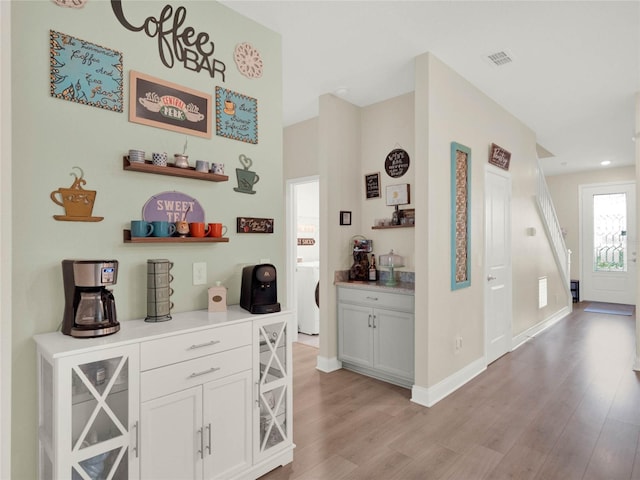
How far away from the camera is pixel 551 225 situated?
5.68 metres

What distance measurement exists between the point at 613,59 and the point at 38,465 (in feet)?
15.1

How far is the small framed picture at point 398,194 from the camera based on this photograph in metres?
3.55

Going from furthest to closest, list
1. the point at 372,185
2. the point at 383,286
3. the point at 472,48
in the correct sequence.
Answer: the point at 372,185
the point at 383,286
the point at 472,48

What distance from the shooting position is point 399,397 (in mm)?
3010

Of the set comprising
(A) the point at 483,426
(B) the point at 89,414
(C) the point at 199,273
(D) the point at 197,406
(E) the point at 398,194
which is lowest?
(A) the point at 483,426

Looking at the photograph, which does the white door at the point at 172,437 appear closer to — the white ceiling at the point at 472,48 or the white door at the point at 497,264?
the white ceiling at the point at 472,48

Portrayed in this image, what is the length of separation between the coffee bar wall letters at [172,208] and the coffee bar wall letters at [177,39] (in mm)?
717

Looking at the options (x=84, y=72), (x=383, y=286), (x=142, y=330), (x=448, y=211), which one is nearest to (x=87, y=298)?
(x=142, y=330)

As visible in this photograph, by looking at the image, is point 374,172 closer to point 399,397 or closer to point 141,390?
point 399,397

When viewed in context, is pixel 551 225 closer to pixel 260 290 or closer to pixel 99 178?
pixel 260 290

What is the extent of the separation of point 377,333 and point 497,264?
Answer: 1.63m

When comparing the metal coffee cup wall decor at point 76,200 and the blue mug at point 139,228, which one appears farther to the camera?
the blue mug at point 139,228

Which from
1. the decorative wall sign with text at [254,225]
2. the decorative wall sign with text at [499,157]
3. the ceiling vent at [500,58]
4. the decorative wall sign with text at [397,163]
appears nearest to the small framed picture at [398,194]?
the decorative wall sign with text at [397,163]

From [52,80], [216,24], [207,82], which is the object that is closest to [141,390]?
[52,80]
